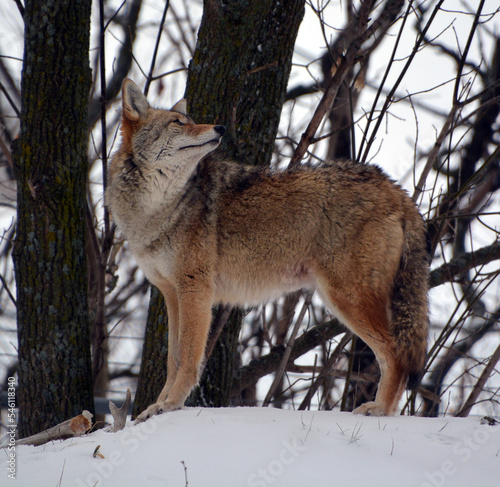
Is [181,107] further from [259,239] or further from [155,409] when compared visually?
[155,409]

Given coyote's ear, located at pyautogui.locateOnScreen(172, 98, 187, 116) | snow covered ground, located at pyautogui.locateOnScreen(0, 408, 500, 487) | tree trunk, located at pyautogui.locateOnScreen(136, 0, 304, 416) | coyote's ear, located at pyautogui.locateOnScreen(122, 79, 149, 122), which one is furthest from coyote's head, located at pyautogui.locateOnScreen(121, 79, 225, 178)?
snow covered ground, located at pyautogui.locateOnScreen(0, 408, 500, 487)

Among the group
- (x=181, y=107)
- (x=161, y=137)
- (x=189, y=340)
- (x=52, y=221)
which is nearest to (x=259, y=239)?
(x=189, y=340)

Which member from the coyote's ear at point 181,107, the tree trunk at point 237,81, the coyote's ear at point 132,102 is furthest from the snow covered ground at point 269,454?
the coyote's ear at point 181,107

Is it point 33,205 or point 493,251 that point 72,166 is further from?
point 493,251

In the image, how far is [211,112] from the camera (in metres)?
5.35

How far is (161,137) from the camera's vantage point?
4723 millimetres

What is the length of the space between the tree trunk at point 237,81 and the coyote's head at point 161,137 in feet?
1.89

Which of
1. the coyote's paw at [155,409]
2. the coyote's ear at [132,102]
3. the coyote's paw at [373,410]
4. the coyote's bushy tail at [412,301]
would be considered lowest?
the coyote's paw at [155,409]

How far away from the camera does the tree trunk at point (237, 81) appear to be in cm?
533

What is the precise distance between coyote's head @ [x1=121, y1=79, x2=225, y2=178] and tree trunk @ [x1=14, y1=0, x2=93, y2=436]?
590 mm

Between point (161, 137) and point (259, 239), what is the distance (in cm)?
114

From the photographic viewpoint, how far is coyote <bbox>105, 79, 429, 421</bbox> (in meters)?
4.36

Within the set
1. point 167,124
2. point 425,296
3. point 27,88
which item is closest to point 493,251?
point 425,296

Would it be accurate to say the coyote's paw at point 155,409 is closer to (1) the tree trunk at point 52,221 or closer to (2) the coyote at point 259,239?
(2) the coyote at point 259,239
